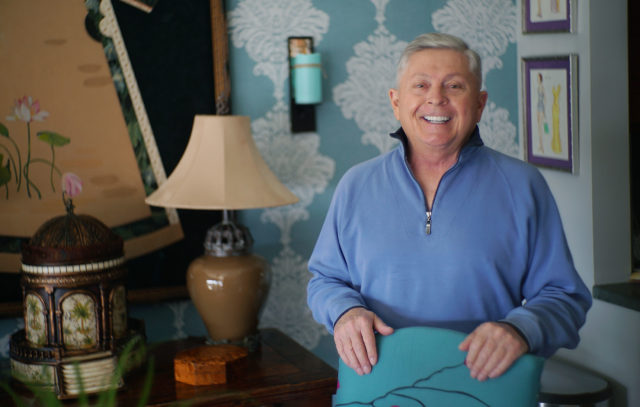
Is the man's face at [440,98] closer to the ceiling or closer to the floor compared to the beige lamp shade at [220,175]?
closer to the ceiling

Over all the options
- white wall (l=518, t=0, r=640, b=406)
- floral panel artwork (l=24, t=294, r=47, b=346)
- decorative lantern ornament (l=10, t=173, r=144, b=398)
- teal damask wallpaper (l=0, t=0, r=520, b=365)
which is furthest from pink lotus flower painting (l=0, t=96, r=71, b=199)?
white wall (l=518, t=0, r=640, b=406)

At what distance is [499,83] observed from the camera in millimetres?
3061

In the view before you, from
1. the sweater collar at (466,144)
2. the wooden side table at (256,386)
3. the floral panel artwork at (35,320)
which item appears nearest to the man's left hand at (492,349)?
the sweater collar at (466,144)

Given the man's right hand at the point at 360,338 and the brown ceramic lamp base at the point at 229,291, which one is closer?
the man's right hand at the point at 360,338

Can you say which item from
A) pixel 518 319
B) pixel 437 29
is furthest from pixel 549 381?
pixel 437 29

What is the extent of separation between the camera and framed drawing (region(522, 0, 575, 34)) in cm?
247

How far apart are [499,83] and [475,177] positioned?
5.37 ft

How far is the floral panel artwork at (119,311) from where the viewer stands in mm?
2182

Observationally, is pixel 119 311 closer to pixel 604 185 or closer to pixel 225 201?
pixel 225 201

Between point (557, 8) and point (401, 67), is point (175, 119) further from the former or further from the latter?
point (557, 8)

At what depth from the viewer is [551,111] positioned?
8.53ft

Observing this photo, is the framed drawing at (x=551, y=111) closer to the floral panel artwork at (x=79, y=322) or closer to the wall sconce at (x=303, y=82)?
the wall sconce at (x=303, y=82)

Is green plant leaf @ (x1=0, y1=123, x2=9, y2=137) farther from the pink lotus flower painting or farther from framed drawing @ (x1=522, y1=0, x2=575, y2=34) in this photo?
framed drawing @ (x1=522, y1=0, x2=575, y2=34)

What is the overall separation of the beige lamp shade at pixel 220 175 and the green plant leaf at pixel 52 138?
38cm
